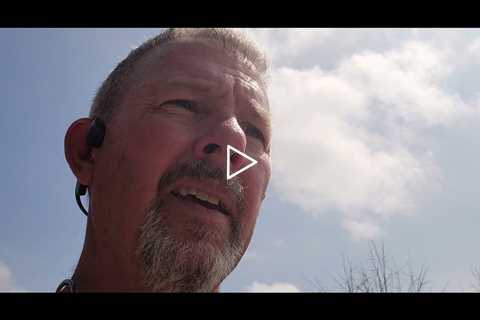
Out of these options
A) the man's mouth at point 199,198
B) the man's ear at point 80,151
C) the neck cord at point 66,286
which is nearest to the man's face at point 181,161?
the man's mouth at point 199,198

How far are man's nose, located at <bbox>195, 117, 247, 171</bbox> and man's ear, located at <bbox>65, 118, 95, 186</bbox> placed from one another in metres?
0.70

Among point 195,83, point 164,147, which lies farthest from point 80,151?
point 195,83

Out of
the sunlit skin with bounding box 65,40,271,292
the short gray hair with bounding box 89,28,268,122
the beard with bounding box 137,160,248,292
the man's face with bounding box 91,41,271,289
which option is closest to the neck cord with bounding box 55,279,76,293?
the sunlit skin with bounding box 65,40,271,292

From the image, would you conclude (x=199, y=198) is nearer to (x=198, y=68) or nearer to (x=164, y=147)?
(x=164, y=147)

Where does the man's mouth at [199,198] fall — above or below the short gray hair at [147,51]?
below

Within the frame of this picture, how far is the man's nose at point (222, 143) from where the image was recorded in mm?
2059

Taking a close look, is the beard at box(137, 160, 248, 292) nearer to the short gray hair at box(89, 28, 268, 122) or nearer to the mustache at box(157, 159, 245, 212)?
the mustache at box(157, 159, 245, 212)

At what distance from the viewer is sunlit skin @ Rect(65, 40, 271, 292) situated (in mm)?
2025

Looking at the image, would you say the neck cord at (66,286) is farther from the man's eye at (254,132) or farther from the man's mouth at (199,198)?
the man's eye at (254,132)

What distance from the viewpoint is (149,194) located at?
2008mm

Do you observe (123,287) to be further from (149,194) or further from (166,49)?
(166,49)

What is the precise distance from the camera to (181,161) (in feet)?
6.66

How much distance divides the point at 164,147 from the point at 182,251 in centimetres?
51
